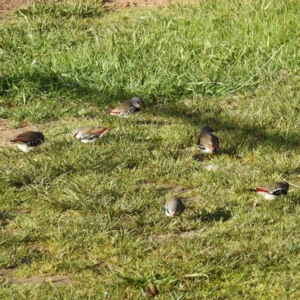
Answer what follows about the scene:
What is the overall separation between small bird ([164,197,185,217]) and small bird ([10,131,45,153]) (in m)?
1.88

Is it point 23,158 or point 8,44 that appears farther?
point 8,44

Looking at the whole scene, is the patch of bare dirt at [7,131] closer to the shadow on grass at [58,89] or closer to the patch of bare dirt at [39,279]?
the shadow on grass at [58,89]

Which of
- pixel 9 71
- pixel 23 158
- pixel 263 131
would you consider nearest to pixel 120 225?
pixel 23 158

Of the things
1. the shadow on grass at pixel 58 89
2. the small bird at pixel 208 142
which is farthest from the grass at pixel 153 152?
the small bird at pixel 208 142

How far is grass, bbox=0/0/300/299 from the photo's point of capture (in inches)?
240

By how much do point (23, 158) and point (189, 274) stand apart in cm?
279

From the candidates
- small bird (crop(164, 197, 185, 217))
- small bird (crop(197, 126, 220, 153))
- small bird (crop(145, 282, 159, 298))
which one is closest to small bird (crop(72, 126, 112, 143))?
small bird (crop(197, 126, 220, 153))

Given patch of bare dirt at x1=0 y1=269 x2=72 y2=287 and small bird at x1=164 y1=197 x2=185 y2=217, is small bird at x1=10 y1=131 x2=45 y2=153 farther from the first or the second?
patch of bare dirt at x1=0 y1=269 x2=72 y2=287

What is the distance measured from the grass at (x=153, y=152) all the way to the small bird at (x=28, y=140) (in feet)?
0.35

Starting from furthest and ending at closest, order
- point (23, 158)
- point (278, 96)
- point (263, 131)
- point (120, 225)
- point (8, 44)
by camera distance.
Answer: point (8, 44) < point (278, 96) < point (263, 131) < point (23, 158) < point (120, 225)

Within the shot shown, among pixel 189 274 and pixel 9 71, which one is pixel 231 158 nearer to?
pixel 189 274

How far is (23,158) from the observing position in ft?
26.7

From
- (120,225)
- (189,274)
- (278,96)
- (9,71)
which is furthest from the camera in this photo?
(9,71)

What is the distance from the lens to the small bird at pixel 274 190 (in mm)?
6986
